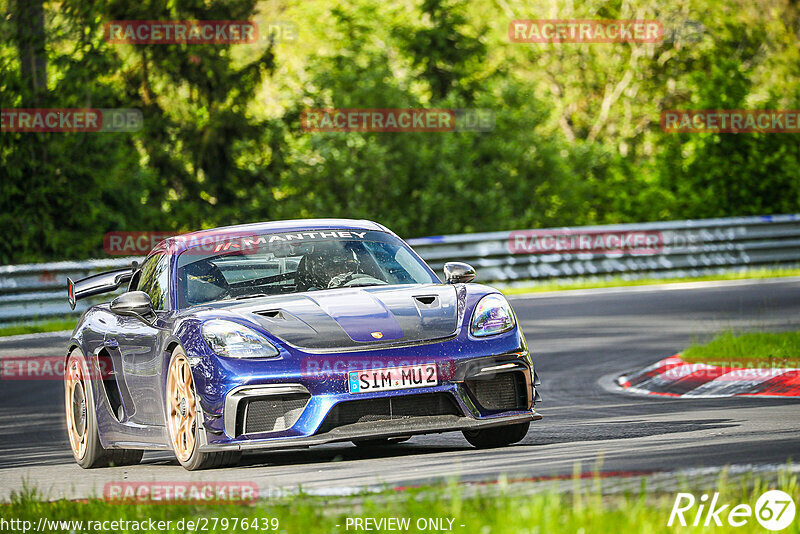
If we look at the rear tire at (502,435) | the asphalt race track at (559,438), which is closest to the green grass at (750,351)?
the asphalt race track at (559,438)

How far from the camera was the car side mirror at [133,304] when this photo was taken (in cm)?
861

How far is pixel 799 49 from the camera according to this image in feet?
141

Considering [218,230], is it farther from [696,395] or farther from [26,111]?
[26,111]

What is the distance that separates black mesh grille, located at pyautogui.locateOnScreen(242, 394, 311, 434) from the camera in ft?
25.1

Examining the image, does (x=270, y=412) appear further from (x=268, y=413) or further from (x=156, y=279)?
(x=156, y=279)

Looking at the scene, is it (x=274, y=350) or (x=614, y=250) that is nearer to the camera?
(x=274, y=350)

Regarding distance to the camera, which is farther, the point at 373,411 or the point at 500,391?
the point at 500,391

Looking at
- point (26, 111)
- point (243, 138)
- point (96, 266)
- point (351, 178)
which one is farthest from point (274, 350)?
point (243, 138)

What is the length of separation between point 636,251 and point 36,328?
10.2 metres

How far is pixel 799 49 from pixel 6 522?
39930 mm
